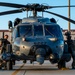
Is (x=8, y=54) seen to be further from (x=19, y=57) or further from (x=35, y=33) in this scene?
(x=35, y=33)

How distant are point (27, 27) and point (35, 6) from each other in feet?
4.75

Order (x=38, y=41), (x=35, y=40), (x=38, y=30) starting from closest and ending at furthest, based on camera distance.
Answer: (x=38, y=41) → (x=35, y=40) → (x=38, y=30)

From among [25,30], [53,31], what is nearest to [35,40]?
[25,30]

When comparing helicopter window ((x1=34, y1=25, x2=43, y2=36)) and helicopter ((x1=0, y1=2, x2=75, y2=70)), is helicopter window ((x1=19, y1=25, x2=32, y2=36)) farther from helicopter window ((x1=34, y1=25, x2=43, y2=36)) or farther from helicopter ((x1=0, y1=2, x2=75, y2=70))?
helicopter window ((x1=34, y1=25, x2=43, y2=36))

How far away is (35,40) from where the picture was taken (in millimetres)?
18016

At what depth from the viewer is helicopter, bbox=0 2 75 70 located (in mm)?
17712

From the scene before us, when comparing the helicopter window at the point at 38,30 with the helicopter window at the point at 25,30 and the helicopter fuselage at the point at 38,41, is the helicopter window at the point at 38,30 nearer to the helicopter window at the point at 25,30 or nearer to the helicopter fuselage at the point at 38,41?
the helicopter fuselage at the point at 38,41

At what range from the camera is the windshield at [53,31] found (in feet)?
63.0

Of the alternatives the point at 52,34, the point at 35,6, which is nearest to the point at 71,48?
the point at 52,34

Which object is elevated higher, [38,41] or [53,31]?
[53,31]

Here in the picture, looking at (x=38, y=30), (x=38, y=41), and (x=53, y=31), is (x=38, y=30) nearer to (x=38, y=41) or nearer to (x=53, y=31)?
(x=53, y=31)

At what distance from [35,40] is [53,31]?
173cm

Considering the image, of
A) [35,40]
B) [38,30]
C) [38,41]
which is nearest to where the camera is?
[38,41]

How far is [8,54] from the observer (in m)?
18.1
